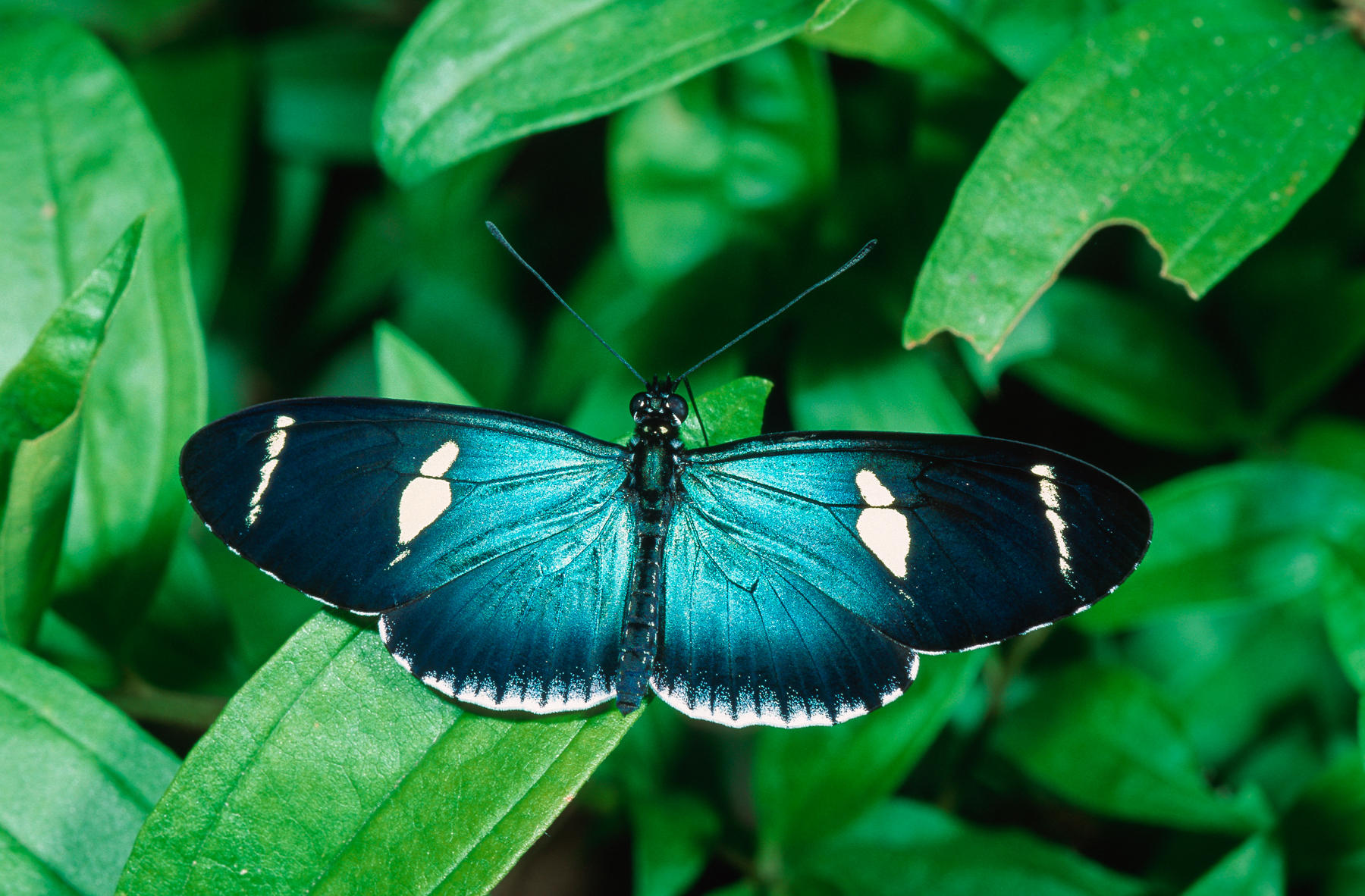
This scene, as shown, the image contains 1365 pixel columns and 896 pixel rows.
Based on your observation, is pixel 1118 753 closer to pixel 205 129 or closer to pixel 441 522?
pixel 441 522

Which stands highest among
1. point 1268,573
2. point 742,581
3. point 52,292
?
point 52,292

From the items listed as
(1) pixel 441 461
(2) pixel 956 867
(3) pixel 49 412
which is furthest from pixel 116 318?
(2) pixel 956 867

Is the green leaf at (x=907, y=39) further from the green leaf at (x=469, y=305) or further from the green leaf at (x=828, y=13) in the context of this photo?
the green leaf at (x=469, y=305)

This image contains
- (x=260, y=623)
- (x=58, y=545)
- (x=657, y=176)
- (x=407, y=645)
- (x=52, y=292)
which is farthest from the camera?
(x=260, y=623)

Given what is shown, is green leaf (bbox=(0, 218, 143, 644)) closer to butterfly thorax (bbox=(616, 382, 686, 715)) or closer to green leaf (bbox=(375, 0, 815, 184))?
green leaf (bbox=(375, 0, 815, 184))

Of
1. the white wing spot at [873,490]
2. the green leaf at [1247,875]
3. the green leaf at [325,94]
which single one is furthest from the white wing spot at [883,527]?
the green leaf at [325,94]

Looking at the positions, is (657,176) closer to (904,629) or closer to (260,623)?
(904,629)

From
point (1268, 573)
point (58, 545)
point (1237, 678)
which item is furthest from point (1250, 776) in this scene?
point (58, 545)
